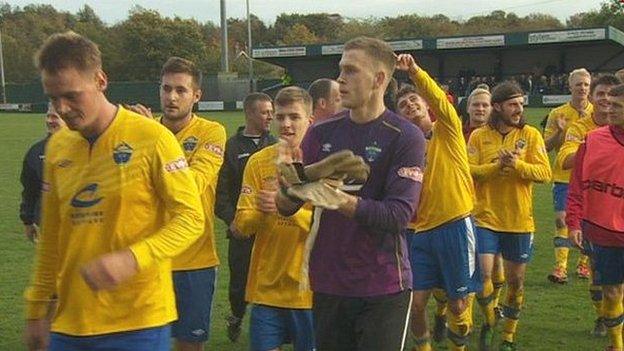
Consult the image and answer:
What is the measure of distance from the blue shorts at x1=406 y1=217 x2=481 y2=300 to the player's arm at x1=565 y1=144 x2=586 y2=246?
77cm

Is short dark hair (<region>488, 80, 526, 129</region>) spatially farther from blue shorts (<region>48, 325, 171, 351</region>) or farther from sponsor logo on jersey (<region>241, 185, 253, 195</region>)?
blue shorts (<region>48, 325, 171, 351</region>)

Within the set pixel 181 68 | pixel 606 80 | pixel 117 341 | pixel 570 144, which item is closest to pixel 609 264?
pixel 570 144

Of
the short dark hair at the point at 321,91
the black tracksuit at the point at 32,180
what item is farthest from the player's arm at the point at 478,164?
the black tracksuit at the point at 32,180

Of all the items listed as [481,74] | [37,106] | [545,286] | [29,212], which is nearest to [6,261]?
[29,212]

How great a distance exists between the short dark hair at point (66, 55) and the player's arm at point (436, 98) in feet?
6.78

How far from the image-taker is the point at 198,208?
11.2 feet

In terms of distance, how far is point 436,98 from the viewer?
547 cm

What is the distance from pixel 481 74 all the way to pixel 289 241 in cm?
5025

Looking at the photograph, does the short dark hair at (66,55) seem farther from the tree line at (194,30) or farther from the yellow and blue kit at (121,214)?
the tree line at (194,30)

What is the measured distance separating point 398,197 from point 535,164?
11.3 ft

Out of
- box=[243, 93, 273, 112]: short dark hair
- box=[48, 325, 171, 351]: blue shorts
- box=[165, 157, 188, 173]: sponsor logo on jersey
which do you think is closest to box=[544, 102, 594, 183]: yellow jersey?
box=[243, 93, 273, 112]: short dark hair

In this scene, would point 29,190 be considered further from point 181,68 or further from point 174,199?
point 174,199

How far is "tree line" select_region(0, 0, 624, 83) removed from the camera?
264 ft

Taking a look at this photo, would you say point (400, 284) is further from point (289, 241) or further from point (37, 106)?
point (37, 106)
